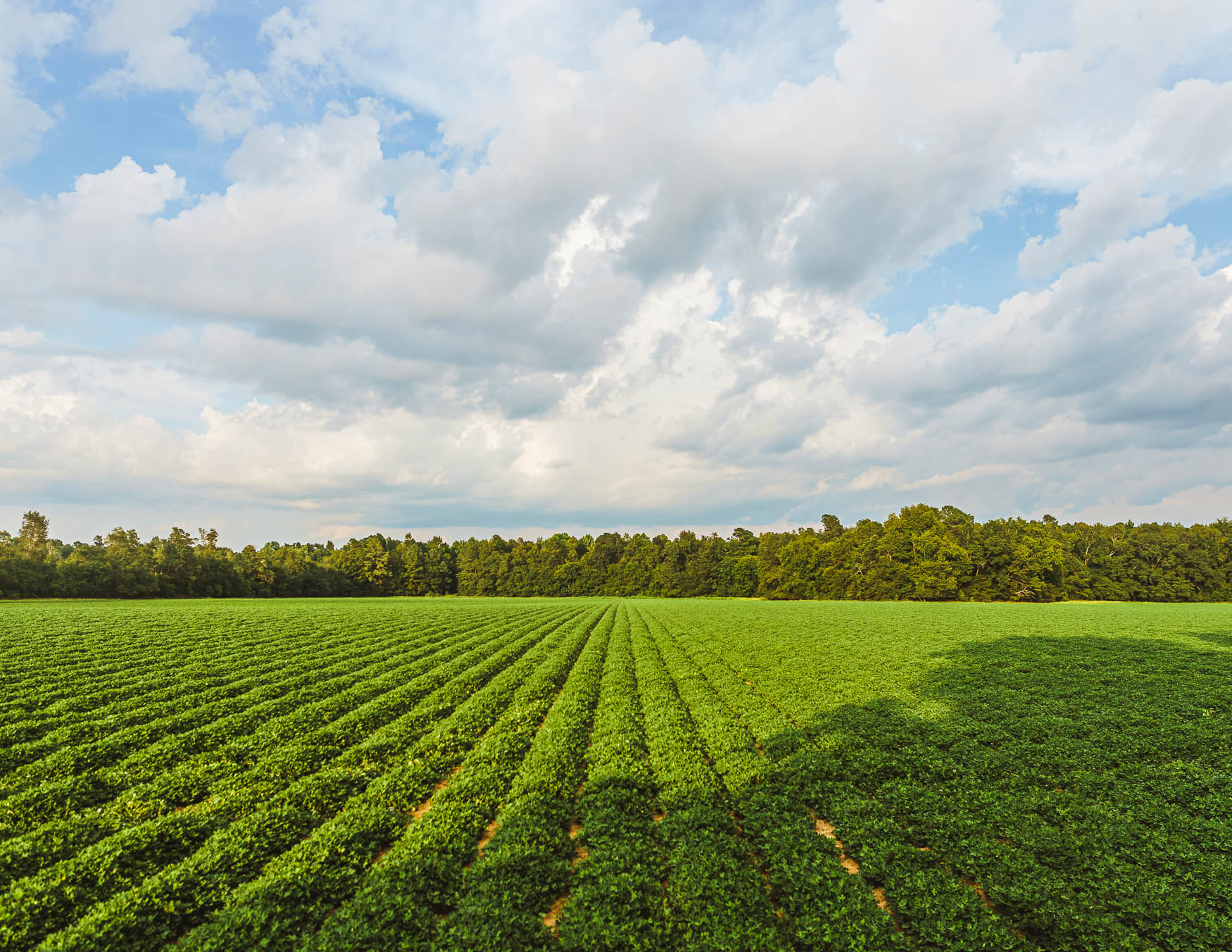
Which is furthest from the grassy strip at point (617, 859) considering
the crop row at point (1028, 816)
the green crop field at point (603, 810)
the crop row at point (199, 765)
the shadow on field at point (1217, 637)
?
the shadow on field at point (1217, 637)

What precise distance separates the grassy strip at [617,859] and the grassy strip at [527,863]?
31 cm

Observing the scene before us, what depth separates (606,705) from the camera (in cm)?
1702

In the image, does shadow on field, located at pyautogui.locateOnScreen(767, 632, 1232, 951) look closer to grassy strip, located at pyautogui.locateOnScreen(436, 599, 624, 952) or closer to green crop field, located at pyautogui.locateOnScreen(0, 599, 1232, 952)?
green crop field, located at pyautogui.locateOnScreen(0, 599, 1232, 952)

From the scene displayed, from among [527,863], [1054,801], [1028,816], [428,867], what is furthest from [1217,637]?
[428,867]

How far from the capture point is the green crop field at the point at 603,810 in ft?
21.0

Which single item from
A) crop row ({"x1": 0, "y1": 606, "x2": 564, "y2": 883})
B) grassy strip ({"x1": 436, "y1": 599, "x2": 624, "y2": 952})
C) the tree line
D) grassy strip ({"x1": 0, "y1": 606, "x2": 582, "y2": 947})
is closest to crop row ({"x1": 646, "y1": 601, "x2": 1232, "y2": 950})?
grassy strip ({"x1": 436, "y1": 599, "x2": 624, "y2": 952})

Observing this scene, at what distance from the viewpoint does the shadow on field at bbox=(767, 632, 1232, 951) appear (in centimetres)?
700

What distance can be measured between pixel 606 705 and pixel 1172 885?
43.0 ft

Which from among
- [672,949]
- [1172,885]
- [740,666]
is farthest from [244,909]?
[740,666]

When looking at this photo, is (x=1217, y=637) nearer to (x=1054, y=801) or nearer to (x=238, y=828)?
(x=1054, y=801)

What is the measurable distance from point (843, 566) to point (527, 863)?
11558 centimetres

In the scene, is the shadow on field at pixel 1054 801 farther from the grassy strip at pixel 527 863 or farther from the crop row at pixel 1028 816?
the grassy strip at pixel 527 863

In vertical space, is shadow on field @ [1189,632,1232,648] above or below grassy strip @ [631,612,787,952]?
below

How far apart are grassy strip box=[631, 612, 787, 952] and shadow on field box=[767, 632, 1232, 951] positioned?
6.73 ft
